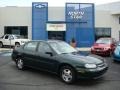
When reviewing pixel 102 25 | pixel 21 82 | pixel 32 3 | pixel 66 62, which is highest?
pixel 32 3

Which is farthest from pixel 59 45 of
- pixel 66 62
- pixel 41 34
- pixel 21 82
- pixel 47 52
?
pixel 41 34

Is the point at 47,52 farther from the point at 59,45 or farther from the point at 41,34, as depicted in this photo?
the point at 41,34

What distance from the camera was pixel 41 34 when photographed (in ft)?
119

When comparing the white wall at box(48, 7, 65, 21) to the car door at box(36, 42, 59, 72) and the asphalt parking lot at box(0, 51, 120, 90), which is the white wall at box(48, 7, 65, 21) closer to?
the asphalt parking lot at box(0, 51, 120, 90)

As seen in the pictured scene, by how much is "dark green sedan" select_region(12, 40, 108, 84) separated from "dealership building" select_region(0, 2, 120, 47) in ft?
79.6

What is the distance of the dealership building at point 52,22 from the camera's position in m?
36.3

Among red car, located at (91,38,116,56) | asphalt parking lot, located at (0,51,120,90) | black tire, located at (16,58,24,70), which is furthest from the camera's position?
red car, located at (91,38,116,56)

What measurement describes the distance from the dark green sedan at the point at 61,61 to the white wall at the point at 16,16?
24.9m

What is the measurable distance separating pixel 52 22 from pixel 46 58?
26139mm

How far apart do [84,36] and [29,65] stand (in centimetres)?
2578

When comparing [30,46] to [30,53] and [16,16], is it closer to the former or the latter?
[30,53]

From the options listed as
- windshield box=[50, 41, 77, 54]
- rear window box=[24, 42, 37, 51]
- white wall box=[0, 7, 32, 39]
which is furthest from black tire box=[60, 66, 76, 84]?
white wall box=[0, 7, 32, 39]

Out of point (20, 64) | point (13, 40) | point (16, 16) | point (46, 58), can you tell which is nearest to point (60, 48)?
point (46, 58)

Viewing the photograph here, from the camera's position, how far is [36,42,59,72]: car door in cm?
1012
